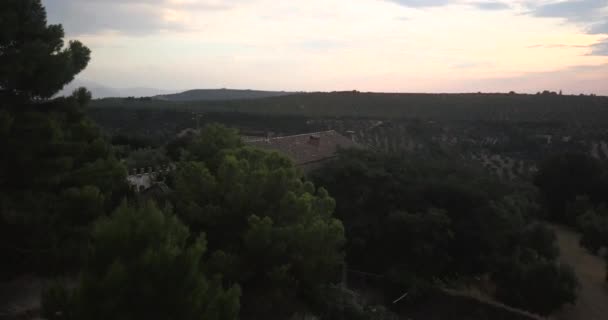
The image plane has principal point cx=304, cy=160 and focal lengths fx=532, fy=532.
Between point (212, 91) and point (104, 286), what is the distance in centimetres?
10040

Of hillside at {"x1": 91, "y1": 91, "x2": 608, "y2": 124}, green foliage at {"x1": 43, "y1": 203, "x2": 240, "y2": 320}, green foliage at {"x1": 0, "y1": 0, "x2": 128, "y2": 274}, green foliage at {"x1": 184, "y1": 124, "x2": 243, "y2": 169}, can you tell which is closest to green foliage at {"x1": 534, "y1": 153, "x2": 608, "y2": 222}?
hillside at {"x1": 91, "y1": 91, "x2": 608, "y2": 124}

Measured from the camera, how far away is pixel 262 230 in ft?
37.3

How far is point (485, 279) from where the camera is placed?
2086 centimetres

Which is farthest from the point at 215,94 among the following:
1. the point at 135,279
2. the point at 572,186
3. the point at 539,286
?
the point at 135,279

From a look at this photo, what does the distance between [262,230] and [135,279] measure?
5611 mm

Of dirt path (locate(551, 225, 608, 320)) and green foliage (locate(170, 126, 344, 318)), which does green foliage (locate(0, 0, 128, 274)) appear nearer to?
green foliage (locate(170, 126, 344, 318))

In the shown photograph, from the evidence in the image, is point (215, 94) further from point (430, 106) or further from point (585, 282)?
point (585, 282)

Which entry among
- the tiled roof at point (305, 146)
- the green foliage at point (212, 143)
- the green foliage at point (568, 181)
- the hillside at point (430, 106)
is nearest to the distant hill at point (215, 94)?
the hillside at point (430, 106)

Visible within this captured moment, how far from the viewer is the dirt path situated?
18969mm

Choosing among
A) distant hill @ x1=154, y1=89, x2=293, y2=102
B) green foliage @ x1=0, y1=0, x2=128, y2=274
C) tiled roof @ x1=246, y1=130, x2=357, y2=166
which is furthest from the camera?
distant hill @ x1=154, y1=89, x2=293, y2=102

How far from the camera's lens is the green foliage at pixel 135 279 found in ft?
18.8

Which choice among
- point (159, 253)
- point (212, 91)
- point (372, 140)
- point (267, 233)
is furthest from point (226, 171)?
point (212, 91)

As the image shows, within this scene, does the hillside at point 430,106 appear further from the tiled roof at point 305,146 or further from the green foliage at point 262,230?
the green foliage at point 262,230

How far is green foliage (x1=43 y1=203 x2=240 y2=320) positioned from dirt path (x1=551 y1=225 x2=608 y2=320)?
16.3 m
